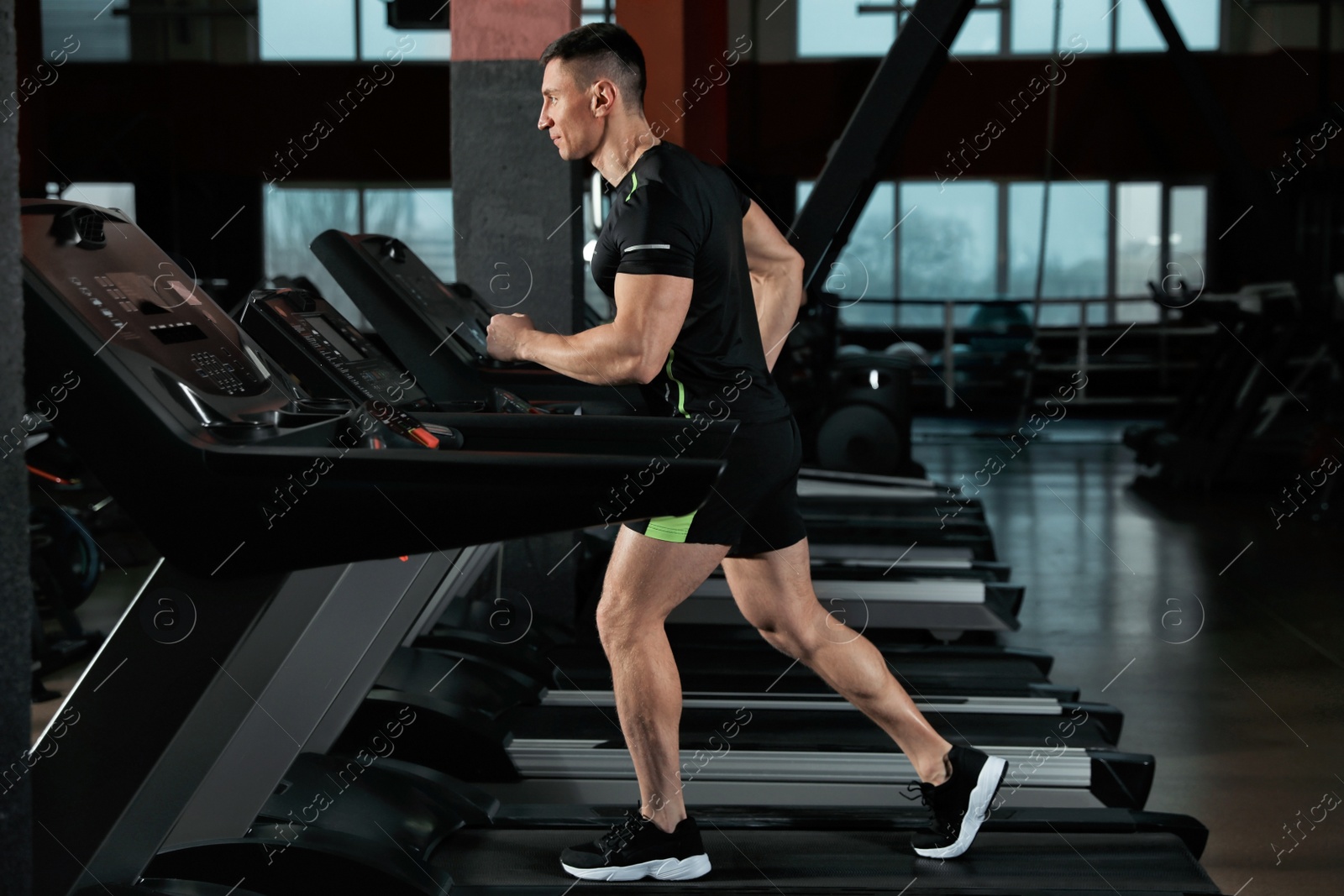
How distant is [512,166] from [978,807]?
212 cm

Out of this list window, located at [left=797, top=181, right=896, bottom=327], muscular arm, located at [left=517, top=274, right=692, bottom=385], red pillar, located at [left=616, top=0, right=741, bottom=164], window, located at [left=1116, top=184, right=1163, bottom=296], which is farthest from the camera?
window, located at [left=797, top=181, right=896, bottom=327]

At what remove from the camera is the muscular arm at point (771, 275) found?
2197 mm

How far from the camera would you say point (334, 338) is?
95.3 inches

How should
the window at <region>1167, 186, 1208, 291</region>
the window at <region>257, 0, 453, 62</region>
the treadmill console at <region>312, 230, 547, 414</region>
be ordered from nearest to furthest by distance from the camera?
the treadmill console at <region>312, 230, 547, 414</region> < the window at <region>1167, 186, 1208, 291</region> < the window at <region>257, 0, 453, 62</region>

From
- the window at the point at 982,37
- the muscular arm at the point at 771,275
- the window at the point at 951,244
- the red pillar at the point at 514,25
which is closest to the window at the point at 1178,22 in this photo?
the window at the point at 982,37

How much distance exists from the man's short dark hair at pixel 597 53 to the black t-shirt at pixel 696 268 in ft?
0.44

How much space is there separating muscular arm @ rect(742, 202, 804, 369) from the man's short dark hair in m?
0.36

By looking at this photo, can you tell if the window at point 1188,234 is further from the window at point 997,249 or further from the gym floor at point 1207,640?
the gym floor at point 1207,640

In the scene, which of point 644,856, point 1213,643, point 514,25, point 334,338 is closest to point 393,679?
point 334,338

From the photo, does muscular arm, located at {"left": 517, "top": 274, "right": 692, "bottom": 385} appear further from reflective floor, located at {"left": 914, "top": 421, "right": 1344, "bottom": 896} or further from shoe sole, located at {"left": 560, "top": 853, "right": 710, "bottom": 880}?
reflective floor, located at {"left": 914, "top": 421, "right": 1344, "bottom": 896}

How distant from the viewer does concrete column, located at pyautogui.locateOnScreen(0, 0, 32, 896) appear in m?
1.01

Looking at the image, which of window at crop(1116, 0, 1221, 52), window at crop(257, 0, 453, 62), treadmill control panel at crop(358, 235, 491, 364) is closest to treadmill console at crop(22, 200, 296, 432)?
treadmill control panel at crop(358, 235, 491, 364)

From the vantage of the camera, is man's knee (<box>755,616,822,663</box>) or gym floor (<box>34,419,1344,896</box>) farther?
gym floor (<box>34,419,1344,896</box>)

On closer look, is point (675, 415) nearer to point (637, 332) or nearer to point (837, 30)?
point (637, 332)
